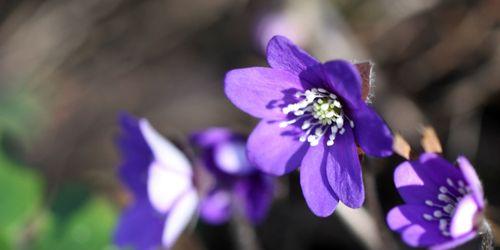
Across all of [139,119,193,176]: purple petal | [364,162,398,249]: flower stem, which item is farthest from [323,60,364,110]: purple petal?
[139,119,193,176]: purple petal

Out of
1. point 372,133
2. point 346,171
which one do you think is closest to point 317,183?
point 346,171

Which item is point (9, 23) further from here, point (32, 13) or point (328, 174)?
point (328, 174)

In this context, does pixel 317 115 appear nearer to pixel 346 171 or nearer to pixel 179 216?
pixel 346 171

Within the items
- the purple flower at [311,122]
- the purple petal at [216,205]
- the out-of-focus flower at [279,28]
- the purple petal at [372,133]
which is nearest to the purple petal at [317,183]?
the purple flower at [311,122]

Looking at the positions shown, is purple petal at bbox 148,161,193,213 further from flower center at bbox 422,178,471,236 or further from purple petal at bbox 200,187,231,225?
flower center at bbox 422,178,471,236

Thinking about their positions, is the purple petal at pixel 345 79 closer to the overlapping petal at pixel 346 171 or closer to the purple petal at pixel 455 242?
the overlapping petal at pixel 346 171
